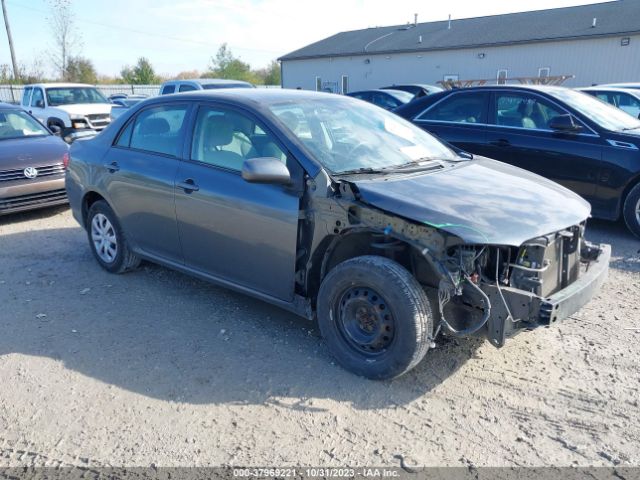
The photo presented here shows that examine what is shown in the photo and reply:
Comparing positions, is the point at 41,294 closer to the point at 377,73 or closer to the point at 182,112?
the point at 182,112

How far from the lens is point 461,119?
7434mm

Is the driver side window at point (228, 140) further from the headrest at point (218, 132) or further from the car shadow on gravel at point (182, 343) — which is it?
the car shadow on gravel at point (182, 343)

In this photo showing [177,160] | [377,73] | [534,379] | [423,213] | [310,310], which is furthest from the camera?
[377,73]

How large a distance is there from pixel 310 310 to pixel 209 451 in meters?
1.20

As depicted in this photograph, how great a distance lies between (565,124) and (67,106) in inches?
534

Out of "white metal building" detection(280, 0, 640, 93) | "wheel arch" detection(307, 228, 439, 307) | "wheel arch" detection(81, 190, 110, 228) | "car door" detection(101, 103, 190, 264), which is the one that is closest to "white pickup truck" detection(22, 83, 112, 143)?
"wheel arch" detection(81, 190, 110, 228)

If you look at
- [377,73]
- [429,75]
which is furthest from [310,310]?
[377,73]

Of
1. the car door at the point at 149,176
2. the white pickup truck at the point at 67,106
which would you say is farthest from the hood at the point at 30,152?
the white pickup truck at the point at 67,106

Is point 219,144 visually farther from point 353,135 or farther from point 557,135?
point 557,135

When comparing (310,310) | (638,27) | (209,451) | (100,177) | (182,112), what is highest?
(638,27)

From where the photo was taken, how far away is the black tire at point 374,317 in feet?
10.4

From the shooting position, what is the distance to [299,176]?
3.60 metres

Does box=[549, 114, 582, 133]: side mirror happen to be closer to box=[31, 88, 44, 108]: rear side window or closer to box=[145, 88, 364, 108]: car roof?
box=[145, 88, 364, 108]: car roof

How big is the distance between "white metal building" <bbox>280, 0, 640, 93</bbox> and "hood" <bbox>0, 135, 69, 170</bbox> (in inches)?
992
